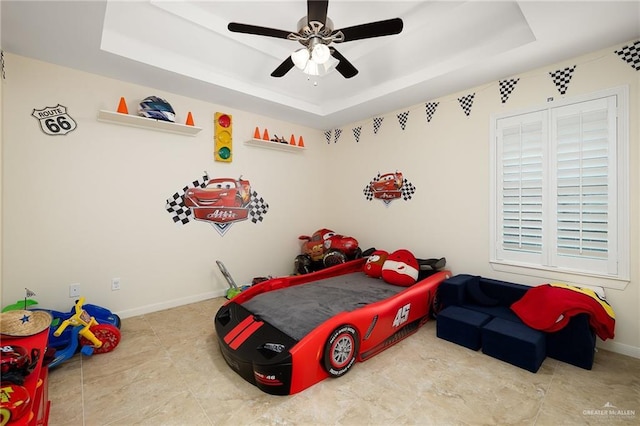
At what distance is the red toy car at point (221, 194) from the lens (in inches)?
138

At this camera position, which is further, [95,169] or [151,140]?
[151,140]

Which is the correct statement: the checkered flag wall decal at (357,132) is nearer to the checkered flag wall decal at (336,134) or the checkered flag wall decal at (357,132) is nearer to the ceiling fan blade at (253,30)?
the checkered flag wall decal at (336,134)

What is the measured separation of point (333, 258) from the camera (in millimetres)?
3936

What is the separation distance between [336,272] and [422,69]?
2528 millimetres

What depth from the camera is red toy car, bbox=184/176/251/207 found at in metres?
3.51

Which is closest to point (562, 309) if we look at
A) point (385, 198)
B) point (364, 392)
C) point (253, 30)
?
point (364, 392)

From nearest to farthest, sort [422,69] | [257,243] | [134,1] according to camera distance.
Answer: [134,1] → [422,69] → [257,243]

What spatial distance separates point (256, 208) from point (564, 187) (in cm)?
349

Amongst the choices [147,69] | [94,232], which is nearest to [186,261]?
[94,232]

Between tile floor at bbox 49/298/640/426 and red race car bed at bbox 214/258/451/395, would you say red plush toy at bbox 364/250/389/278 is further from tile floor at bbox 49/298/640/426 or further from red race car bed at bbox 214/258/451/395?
tile floor at bbox 49/298/640/426

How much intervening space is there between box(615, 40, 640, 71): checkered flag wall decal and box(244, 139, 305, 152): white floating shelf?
11.5 feet

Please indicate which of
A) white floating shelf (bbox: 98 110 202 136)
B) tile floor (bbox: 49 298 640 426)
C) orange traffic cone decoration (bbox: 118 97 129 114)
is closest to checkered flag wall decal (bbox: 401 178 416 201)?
tile floor (bbox: 49 298 640 426)

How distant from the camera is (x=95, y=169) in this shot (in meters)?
2.86

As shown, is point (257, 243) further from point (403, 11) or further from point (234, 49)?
point (403, 11)
